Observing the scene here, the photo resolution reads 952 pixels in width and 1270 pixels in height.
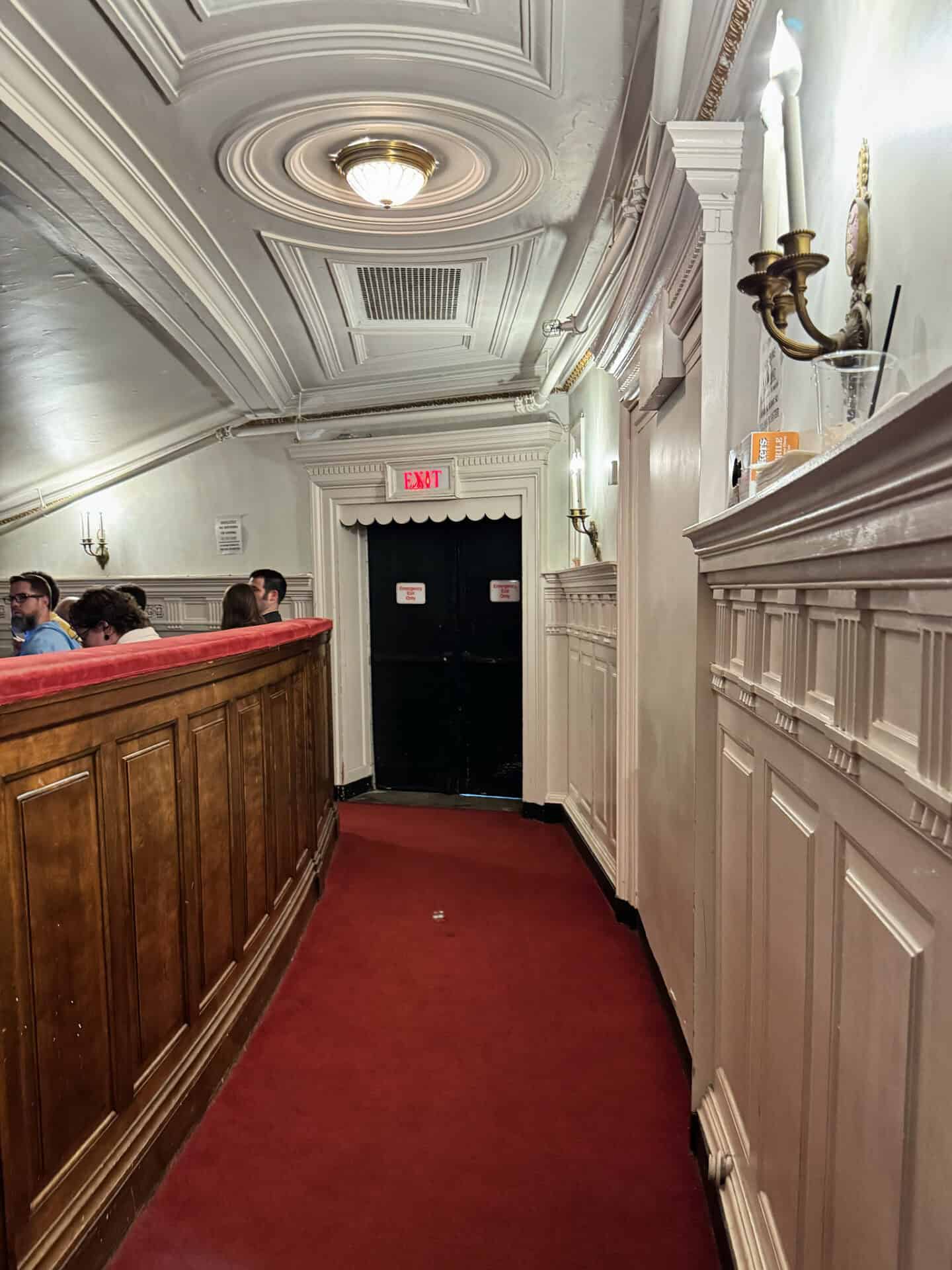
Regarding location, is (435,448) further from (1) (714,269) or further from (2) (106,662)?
(2) (106,662)

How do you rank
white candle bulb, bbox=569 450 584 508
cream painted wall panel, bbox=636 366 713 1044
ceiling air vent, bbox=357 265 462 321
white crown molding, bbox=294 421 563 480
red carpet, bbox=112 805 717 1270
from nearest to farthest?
1. red carpet, bbox=112 805 717 1270
2. cream painted wall panel, bbox=636 366 713 1044
3. ceiling air vent, bbox=357 265 462 321
4. white candle bulb, bbox=569 450 584 508
5. white crown molding, bbox=294 421 563 480

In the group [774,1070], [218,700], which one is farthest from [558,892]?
[774,1070]

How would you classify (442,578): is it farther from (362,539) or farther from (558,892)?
(558,892)

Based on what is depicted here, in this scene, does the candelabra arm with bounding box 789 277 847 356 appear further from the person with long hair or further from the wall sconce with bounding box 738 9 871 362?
the person with long hair

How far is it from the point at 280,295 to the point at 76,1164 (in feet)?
11.4

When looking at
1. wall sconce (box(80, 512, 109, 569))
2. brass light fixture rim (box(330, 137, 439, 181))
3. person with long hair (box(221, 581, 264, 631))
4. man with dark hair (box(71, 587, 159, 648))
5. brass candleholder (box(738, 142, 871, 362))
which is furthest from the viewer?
wall sconce (box(80, 512, 109, 569))

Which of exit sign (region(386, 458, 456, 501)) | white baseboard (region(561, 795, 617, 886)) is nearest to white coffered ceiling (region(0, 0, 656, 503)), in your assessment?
exit sign (region(386, 458, 456, 501))

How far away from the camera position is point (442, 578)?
5.74 m

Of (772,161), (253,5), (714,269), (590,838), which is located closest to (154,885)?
(772,161)

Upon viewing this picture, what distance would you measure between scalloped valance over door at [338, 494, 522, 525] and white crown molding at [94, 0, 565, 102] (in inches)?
126

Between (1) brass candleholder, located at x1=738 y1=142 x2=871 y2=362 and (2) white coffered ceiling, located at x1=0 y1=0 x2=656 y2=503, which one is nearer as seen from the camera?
(1) brass candleholder, located at x1=738 y1=142 x2=871 y2=362

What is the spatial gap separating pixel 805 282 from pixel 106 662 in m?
1.44

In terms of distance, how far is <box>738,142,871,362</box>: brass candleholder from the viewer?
39.9 inches

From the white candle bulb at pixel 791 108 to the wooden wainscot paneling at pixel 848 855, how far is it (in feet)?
1.30
